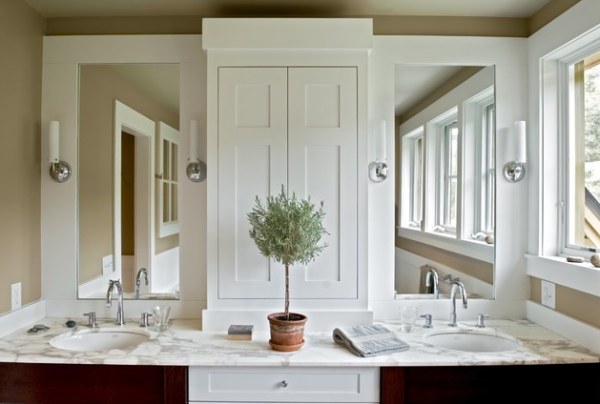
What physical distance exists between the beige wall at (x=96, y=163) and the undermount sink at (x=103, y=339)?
0.34m

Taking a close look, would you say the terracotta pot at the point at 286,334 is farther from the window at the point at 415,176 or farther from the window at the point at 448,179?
the window at the point at 448,179

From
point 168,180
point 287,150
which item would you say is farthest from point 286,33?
point 168,180

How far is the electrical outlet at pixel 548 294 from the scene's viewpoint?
2.04 m

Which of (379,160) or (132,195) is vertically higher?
(379,160)

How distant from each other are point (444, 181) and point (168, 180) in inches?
58.6

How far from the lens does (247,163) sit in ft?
6.88

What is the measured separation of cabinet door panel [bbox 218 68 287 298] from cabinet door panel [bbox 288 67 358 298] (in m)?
0.07

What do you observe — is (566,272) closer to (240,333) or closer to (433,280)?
(433,280)

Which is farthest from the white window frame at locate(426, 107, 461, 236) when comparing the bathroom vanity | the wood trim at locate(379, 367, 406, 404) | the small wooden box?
the small wooden box

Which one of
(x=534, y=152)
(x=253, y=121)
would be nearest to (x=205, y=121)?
(x=253, y=121)

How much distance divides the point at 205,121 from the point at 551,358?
75.9 inches

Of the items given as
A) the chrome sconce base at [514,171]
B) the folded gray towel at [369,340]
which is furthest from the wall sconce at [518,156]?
the folded gray towel at [369,340]

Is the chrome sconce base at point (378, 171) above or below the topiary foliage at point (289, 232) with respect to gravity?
above

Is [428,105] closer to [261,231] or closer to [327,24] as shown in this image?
[327,24]
